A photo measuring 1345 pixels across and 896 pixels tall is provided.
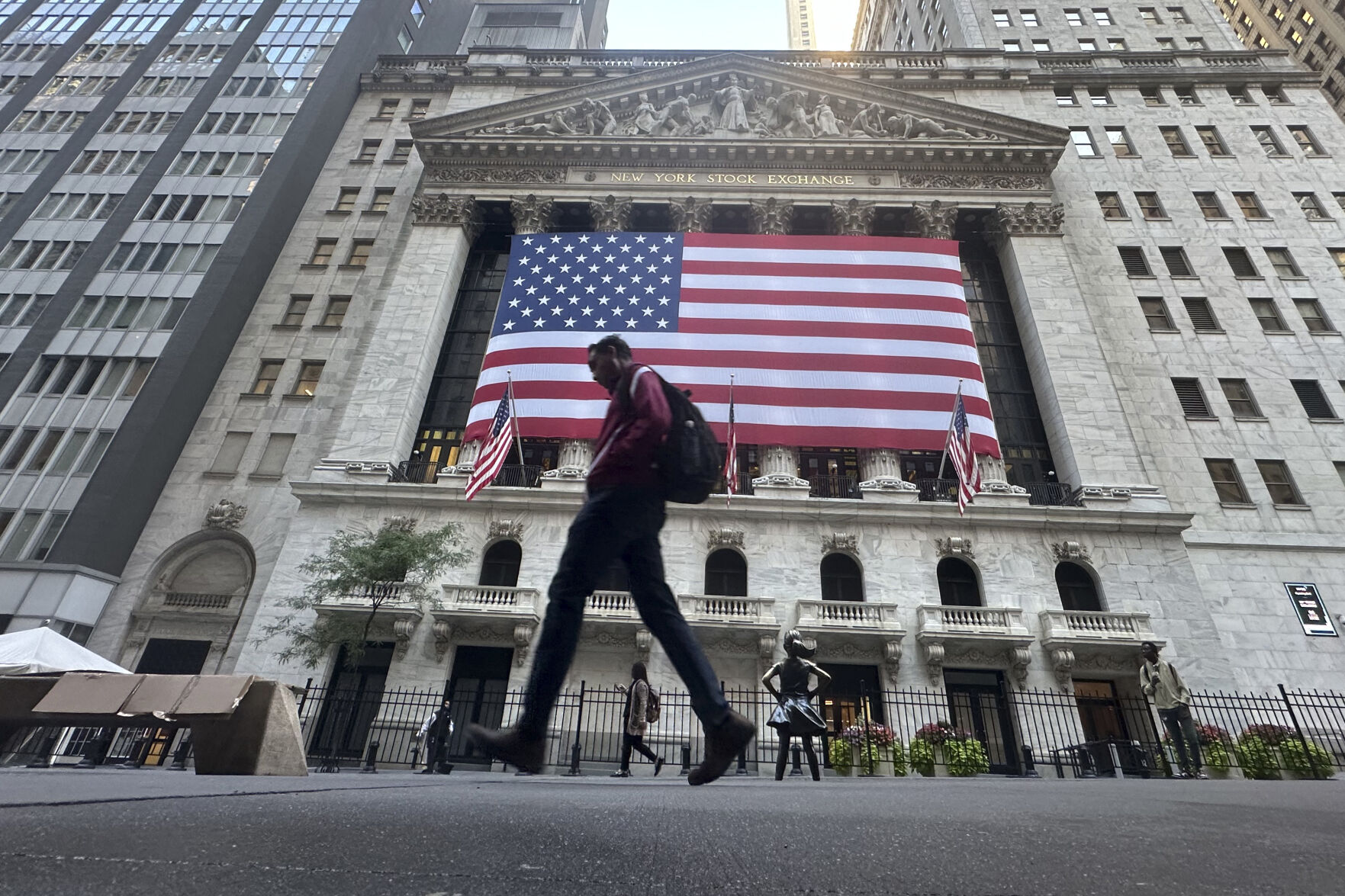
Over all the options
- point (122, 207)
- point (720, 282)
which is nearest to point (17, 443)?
point (122, 207)

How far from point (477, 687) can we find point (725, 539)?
31.6 feet

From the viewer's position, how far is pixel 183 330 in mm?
28234

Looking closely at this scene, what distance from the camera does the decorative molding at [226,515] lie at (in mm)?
25547

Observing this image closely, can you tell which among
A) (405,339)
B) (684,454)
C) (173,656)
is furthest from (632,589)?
(173,656)

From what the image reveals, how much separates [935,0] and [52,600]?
209ft

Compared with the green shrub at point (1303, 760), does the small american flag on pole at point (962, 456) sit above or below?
above

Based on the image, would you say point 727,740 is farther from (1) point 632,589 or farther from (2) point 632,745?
(2) point 632,745

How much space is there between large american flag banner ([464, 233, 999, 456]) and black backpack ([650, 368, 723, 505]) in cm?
1982

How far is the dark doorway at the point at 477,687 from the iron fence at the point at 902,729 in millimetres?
71

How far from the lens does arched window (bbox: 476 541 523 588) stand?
23156 mm

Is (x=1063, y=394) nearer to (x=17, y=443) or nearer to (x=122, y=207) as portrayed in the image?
(x=17, y=443)

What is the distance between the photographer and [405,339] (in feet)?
92.3

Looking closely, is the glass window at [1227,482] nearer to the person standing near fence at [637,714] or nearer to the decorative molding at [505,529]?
the person standing near fence at [637,714]

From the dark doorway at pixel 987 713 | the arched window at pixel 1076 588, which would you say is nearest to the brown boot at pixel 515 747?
the dark doorway at pixel 987 713
